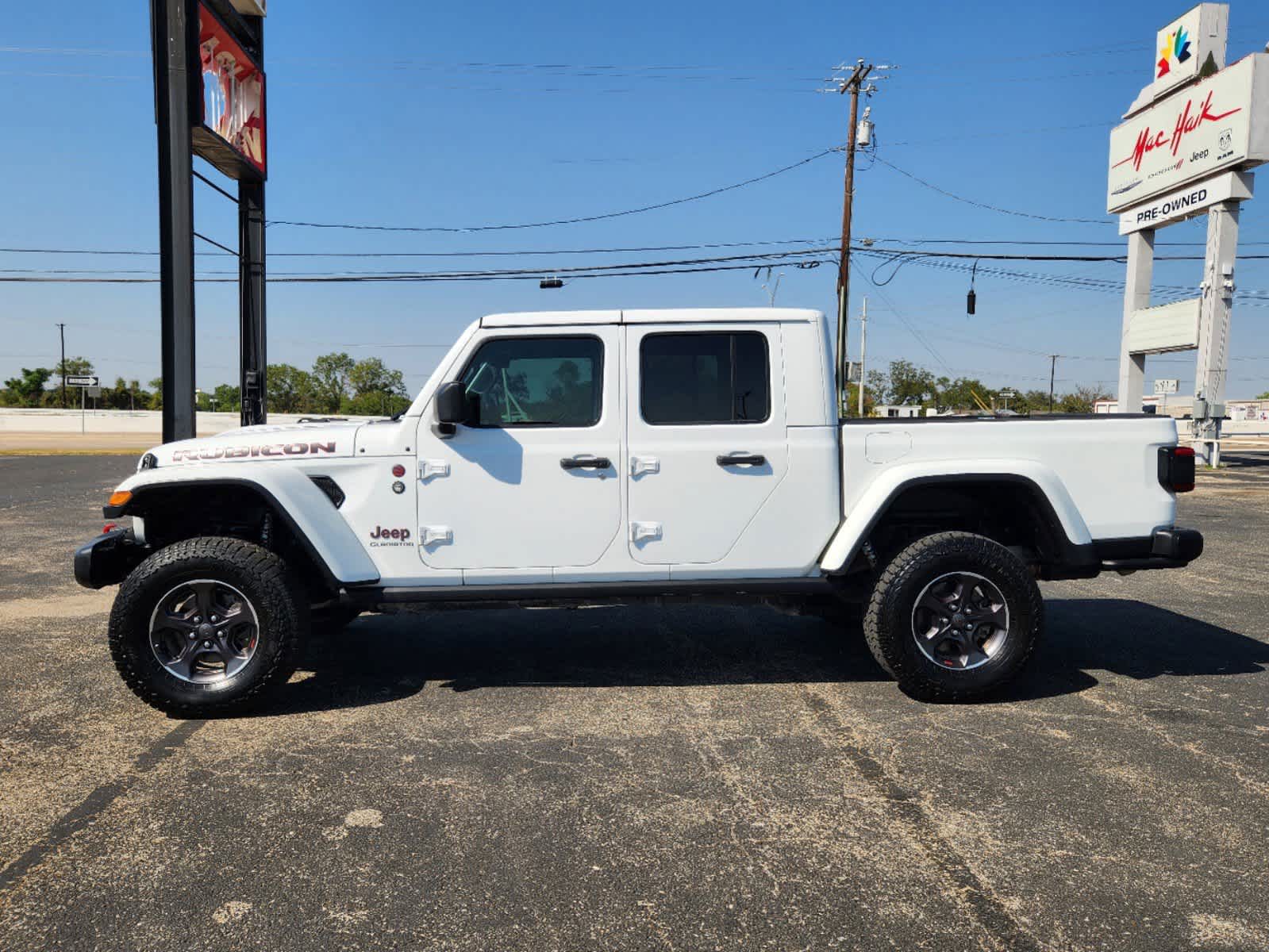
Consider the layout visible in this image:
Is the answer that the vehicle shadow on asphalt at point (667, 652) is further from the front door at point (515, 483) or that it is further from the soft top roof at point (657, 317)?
the soft top roof at point (657, 317)

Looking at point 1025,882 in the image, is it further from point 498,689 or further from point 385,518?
point 385,518

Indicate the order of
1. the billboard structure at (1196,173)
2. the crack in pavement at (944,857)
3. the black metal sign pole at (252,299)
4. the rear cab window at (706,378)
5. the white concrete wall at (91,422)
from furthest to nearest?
the white concrete wall at (91,422), the billboard structure at (1196,173), the black metal sign pole at (252,299), the rear cab window at (706,378), the crack in pavement at (944,857)

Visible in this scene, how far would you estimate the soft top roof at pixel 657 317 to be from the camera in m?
4.58

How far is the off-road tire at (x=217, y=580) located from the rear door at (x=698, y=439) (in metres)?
1.80

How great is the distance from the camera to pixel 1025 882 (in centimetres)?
278

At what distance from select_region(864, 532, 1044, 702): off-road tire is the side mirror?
2316 millimetres

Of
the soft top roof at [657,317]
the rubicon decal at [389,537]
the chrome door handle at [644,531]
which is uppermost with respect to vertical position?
the soft top roof at [657,317]

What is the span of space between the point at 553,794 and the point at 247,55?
38.6 ft

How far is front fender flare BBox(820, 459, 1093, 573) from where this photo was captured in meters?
4.43

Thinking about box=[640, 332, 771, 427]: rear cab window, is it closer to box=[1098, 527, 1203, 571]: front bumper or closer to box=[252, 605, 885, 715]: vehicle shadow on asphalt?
box=[252, 605, 885, 715]: vehicle shadow on asphalt

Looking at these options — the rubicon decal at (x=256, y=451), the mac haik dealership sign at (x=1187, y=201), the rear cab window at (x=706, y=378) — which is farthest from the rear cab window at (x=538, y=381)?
the mac haik dealership sign at (x=1187, y=201)

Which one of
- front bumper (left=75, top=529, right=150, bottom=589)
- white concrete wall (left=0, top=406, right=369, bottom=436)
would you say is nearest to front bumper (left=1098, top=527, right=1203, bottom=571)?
front bumper (left=75, top=529, right=150, bottom=589)

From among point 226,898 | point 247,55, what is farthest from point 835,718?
point 247,55

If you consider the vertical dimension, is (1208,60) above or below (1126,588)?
above
